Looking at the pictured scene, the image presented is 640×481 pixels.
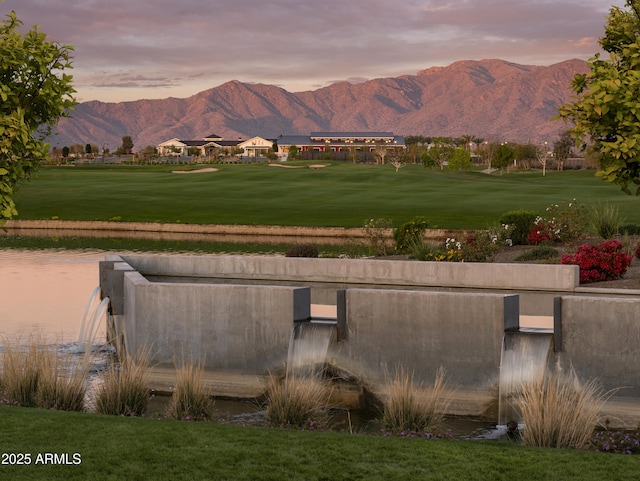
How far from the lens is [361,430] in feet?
44.0

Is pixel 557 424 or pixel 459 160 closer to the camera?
pixel 557 424

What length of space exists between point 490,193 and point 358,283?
4782 centimetres

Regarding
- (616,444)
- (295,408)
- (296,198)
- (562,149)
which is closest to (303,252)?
(295,408)

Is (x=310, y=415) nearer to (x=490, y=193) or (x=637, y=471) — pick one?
(x=637, y=471)

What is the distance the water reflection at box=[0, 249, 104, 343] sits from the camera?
72.6ft

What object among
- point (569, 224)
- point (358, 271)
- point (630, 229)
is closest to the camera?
point (358, 271)

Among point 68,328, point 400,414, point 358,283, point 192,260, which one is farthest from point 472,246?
point 400,414

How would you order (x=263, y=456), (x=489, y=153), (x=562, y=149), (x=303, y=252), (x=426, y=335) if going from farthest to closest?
(x=562, y=149), (x=489, y=153), (x=303, y=252), (x=426, y=335), (x=263, y=456)

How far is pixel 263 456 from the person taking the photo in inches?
365

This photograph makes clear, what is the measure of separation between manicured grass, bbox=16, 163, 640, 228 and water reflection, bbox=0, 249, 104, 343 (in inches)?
622

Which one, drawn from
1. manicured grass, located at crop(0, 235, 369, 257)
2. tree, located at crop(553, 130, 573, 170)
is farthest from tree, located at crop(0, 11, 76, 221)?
tree, located at crop(553, 130, 573, 170)

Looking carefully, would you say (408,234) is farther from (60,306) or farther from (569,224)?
(60,306)

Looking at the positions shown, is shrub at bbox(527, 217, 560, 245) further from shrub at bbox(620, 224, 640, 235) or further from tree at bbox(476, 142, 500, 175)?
tree at bbox(476, 142, 500, 175)

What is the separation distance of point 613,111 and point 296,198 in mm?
53099
